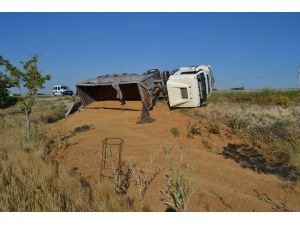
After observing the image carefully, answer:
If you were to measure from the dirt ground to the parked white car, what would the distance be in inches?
1245

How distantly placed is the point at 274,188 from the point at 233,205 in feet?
6.16

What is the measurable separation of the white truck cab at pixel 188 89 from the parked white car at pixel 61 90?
108ft

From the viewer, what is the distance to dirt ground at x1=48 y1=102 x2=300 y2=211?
5.77 m

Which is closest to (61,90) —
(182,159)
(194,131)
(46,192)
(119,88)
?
(119,88)

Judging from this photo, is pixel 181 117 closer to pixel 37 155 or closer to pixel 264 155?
pixel 264 155

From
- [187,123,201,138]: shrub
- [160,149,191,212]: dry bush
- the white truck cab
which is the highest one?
the white truck cab

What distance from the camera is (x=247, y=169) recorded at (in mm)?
8414

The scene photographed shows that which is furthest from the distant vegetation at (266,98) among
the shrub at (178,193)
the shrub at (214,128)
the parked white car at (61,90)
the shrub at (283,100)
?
the parked white car at (61,90)

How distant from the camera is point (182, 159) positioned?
8.12m

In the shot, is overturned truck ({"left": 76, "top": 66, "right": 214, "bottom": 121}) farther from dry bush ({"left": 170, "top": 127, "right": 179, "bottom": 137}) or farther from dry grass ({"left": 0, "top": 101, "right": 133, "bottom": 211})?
dry grass ({"left": 0, "top": 101, "right": 133, "bottom": 211})

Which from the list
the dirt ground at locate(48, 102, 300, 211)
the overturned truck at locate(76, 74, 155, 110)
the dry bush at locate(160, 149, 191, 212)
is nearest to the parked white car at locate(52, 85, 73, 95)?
the overturned truck at locate(76, 74, 155, 110)

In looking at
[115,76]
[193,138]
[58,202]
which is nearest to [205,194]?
[58,202]

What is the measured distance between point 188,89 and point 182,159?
647 cm

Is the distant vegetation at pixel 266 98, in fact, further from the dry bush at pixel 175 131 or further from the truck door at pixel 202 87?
the dry bush at pixel 175 131
